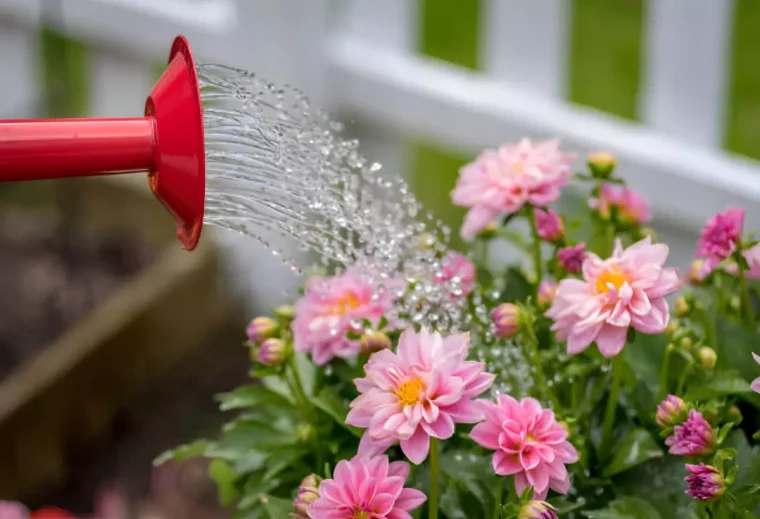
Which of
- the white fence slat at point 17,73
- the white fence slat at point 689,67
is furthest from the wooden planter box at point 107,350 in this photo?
the white fence slat at point 689,67

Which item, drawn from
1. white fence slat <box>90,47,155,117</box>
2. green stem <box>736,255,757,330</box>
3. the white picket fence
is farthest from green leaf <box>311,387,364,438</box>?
white fence slat <box>90,47,155,117</box>

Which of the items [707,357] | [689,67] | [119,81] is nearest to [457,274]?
[707,357]

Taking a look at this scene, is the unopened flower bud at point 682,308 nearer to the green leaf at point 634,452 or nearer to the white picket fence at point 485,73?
the green leaf at point 634,452

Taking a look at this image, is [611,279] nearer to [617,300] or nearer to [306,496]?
[617,300]

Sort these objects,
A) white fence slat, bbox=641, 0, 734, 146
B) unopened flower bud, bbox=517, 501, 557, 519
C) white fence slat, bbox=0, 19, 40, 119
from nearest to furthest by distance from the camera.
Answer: unopened flower bud, bbox=517, 501, 557, 519 → white fence slat, bbox=641, 0, 734, 146 → white fence slat, bbox=0, 19, 40, 119

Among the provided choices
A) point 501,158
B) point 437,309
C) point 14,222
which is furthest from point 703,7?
point 14,222

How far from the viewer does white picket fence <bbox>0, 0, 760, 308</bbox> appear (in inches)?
54.2

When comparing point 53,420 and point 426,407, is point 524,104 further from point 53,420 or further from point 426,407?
point 426,407

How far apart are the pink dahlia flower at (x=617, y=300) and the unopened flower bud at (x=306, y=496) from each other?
15 centimetres

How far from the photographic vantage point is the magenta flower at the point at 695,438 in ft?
1.87

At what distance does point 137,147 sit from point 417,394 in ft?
0.62

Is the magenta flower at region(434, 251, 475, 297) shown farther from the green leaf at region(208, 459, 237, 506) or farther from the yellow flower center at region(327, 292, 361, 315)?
the green leaf at region(208, 459, 237, 506)

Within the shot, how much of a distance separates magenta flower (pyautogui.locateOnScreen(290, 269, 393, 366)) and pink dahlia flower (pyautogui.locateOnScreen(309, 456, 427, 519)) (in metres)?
0.13

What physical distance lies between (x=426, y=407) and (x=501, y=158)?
0.82 feet
